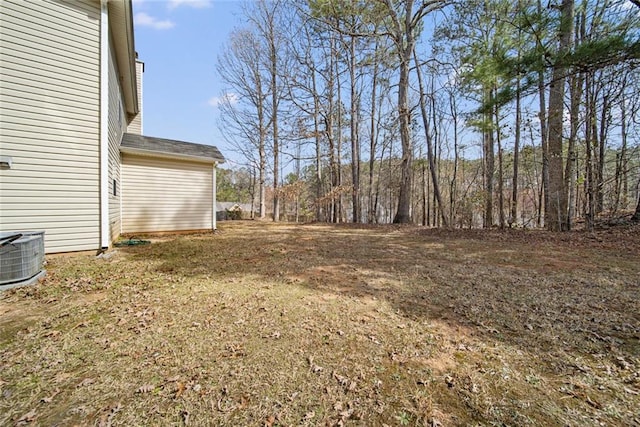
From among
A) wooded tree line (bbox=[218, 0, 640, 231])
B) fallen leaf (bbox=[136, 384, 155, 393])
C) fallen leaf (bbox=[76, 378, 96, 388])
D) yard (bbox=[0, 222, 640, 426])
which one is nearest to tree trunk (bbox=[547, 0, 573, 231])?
wooded tree line (bbox=[218, 0, 640, 231])

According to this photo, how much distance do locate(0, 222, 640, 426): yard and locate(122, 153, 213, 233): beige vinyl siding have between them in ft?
11.5

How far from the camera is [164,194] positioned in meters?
7.69

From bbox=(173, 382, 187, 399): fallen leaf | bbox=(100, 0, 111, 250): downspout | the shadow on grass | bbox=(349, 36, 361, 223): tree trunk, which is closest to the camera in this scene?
bbox=(173, 382, 187, 399): fallen leaf

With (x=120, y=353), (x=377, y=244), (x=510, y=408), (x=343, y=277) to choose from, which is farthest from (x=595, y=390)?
(x=377, y=244)

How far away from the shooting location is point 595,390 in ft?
5.16

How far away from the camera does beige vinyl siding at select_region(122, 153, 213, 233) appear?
723 cm

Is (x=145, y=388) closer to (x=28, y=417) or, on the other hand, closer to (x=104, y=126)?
(x=28, y=417)

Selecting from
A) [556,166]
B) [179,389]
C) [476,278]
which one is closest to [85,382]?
[179,389]

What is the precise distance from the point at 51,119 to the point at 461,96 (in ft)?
41.4

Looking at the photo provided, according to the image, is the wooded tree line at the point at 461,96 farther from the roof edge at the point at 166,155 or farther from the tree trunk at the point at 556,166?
the roof edge at the point at 166,155

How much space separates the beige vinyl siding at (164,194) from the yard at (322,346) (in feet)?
11.5

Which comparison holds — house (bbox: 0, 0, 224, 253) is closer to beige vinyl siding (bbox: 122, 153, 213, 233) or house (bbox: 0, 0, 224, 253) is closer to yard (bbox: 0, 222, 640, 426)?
yard (bbox: 0, 222, 640, 426)

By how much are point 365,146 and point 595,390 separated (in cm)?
1778

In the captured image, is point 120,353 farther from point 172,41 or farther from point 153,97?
point 153,97
